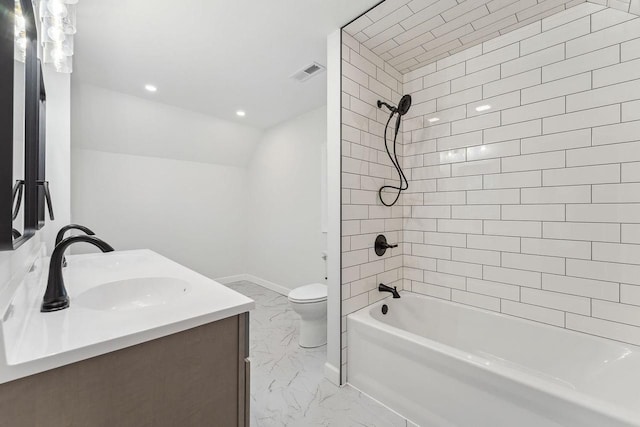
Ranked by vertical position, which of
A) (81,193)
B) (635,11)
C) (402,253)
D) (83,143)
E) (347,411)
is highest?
(635,11)

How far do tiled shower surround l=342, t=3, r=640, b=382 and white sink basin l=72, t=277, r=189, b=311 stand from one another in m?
1.06

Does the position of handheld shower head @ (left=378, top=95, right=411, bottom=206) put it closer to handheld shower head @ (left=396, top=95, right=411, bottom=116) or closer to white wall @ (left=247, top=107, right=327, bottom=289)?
handheld shower head @ (left=396, top=95, right=411, bottom=116)

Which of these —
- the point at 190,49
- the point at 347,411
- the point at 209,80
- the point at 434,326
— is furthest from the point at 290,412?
the point at 209,80

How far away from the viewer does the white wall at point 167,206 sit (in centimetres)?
312

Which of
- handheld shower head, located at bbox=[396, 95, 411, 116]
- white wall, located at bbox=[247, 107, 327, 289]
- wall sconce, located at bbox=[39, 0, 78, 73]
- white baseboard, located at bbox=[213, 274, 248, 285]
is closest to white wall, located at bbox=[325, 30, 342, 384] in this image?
handheld shower head, located at bbox=[396, 95, 411, 116]

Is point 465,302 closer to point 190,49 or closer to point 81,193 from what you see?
point 190,49

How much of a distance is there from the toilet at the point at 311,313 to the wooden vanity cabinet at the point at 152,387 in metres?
1.28

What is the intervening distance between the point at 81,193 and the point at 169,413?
130 inches

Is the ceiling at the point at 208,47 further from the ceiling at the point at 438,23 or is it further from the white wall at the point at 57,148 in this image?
the white wall at the point at 57,148

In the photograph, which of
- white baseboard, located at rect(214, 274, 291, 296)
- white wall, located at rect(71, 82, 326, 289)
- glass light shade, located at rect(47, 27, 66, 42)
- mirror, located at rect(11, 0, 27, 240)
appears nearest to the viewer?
mirror, located at rect(11, 0, 27, 240)

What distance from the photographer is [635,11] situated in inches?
53.4

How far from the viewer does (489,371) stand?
121 centimetres

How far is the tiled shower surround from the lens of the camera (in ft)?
4.74

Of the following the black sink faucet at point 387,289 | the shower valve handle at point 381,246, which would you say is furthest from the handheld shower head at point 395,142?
the black sink faucet at point 387,289
